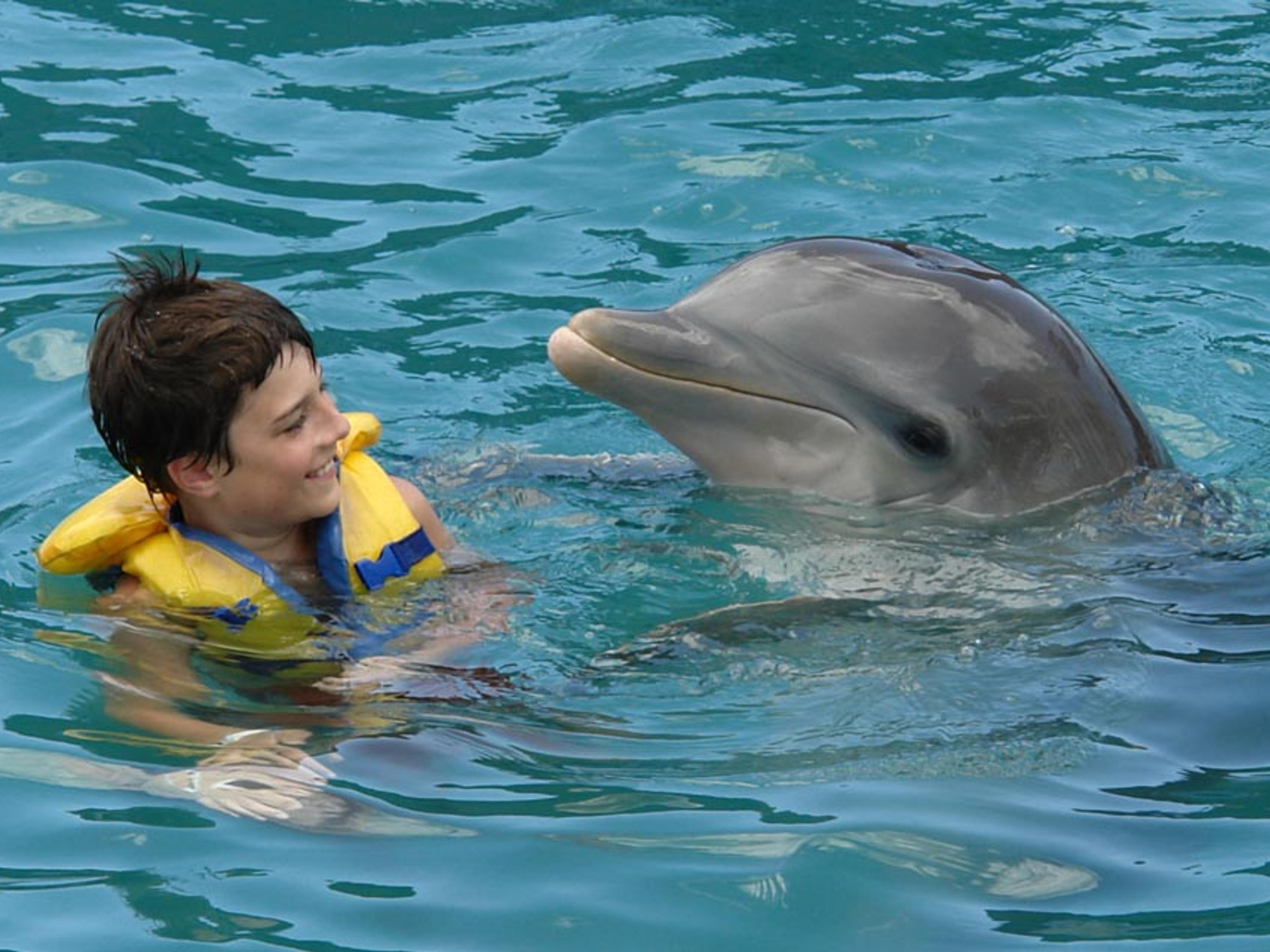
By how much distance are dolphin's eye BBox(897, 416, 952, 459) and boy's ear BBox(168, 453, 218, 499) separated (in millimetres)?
2159

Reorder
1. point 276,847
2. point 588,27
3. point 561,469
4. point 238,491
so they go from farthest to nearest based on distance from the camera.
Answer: point 588,27, point 561,469, point 238,491, point 276,847

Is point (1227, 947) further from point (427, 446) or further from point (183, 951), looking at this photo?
point (427, 446)

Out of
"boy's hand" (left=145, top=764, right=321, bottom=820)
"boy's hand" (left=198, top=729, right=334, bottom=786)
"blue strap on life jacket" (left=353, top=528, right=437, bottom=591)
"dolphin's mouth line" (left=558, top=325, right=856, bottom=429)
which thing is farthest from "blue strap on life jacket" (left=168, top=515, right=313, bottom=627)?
"dolphin's mouth line" (left=558, top=325, right=856, bottom=429)

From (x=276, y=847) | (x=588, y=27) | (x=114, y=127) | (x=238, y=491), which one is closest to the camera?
(x=276, y=847)

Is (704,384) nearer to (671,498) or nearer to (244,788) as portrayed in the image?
(671,498)

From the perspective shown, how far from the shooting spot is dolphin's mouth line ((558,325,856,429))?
276 inches

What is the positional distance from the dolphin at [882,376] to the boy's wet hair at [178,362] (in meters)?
0.99

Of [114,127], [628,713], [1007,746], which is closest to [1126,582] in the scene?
[1007,746]

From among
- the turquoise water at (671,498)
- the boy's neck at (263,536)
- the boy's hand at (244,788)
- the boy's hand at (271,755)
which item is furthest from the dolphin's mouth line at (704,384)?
the boy's hand at (244,788)

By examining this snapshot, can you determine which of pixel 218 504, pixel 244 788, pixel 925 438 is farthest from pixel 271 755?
pixel 925 438

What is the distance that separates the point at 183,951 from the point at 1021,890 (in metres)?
1.97

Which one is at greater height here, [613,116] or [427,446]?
[613,116]

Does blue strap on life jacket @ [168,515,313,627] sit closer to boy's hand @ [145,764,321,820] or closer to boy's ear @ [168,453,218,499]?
boy's ear @ [168,453,218,499]

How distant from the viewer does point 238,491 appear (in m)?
6.84
